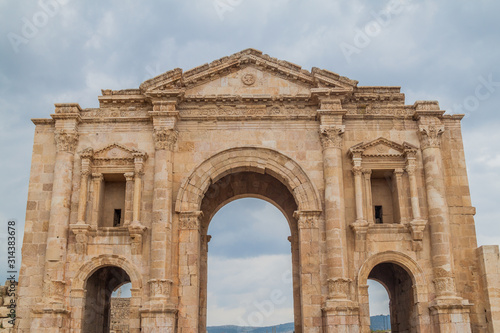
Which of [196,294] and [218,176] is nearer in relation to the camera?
[196,294]

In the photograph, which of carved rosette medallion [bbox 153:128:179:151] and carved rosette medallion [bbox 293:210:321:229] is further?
carved rosette medallion [bbox 153:128:179:151]

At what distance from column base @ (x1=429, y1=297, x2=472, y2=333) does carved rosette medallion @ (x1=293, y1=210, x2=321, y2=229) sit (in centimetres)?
514

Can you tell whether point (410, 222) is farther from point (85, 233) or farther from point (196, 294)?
point (85, 233)

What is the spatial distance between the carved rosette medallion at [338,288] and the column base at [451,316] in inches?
125

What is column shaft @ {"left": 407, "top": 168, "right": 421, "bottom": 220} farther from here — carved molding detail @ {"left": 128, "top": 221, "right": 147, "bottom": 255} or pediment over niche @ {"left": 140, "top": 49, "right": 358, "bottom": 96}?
carved molding detail @ {"left": 128, "top": 221, "right": 147, "bottom": 255}

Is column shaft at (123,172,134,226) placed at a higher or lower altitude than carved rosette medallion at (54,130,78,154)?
lower

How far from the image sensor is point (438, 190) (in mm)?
20375

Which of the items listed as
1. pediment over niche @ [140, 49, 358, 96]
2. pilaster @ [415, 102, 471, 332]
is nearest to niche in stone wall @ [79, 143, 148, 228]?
pediment over niche @ [140, 49, 358, 96]

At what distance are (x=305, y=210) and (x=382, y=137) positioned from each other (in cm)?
435

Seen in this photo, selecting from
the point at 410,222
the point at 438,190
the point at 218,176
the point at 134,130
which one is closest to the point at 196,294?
the point at 218,176

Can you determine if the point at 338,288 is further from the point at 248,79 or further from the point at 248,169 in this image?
the point at 248,79

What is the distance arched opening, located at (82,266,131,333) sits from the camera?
20844 millimetres

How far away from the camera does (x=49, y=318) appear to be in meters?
18.8

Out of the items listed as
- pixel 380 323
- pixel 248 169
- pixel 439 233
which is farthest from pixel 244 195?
pixel 380 323
